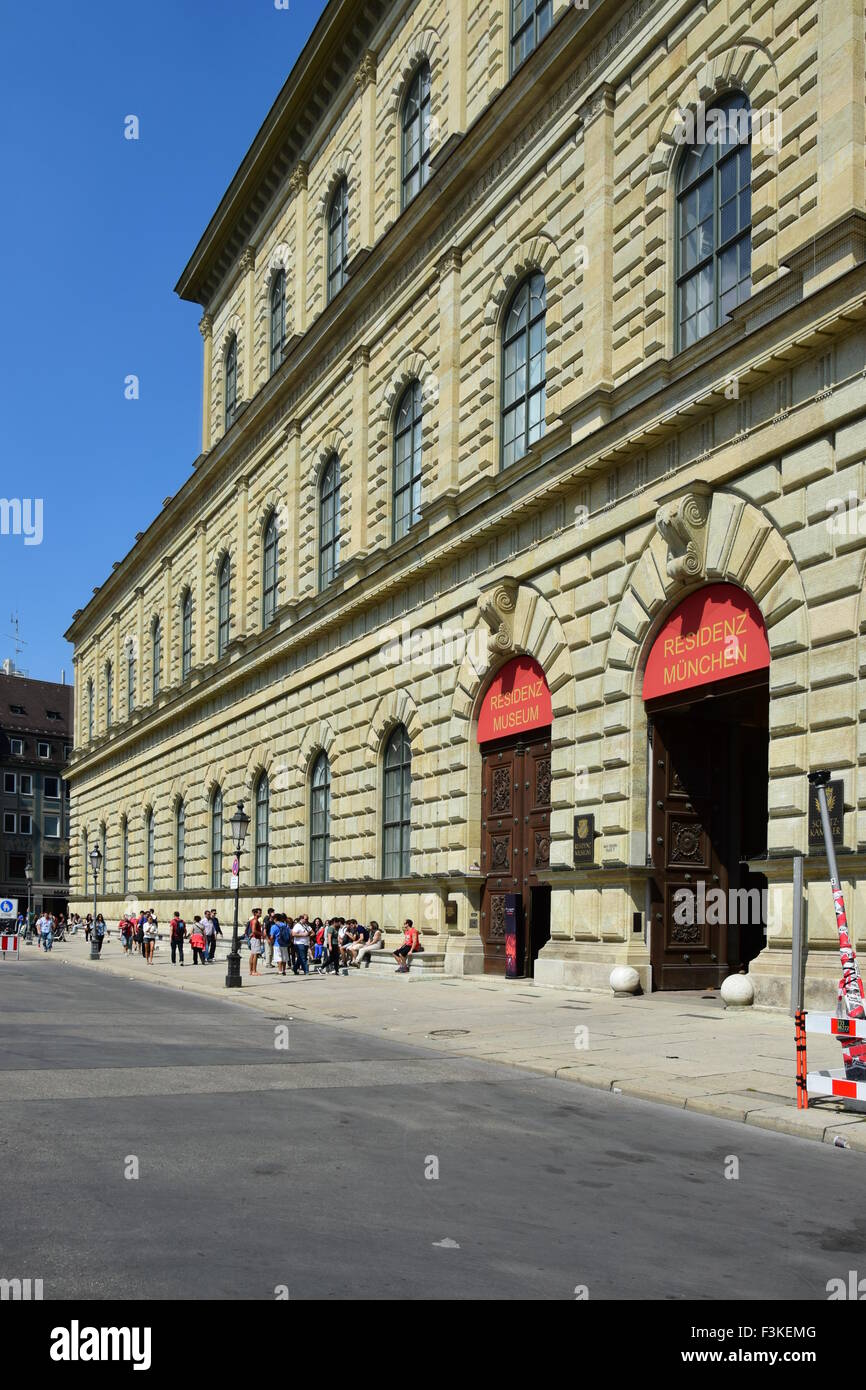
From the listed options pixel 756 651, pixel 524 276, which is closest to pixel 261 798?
pixel 524 276

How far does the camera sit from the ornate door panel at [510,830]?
27.1 meters

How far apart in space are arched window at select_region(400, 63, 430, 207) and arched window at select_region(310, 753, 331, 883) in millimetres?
16561

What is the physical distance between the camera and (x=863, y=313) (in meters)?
17.8

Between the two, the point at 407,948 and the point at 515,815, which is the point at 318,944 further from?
the point at 515,815

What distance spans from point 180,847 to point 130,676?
16924mm

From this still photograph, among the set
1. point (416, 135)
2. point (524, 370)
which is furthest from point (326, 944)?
point (416, 135)

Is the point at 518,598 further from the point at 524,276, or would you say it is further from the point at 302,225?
the point at 302,225

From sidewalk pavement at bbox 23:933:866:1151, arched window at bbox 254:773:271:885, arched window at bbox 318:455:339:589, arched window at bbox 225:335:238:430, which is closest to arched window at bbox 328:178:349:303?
arched window at bbox 318:455:339:589

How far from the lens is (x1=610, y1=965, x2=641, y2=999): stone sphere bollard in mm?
22375

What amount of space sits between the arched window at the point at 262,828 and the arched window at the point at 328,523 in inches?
349

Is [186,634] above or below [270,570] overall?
below

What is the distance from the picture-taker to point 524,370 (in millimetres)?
28453

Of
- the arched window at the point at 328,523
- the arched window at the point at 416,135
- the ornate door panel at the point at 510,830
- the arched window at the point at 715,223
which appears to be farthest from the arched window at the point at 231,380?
the arched window at the point at 715,223

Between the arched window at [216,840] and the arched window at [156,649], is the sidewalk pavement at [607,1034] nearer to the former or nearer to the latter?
the arched window at [216,840]
